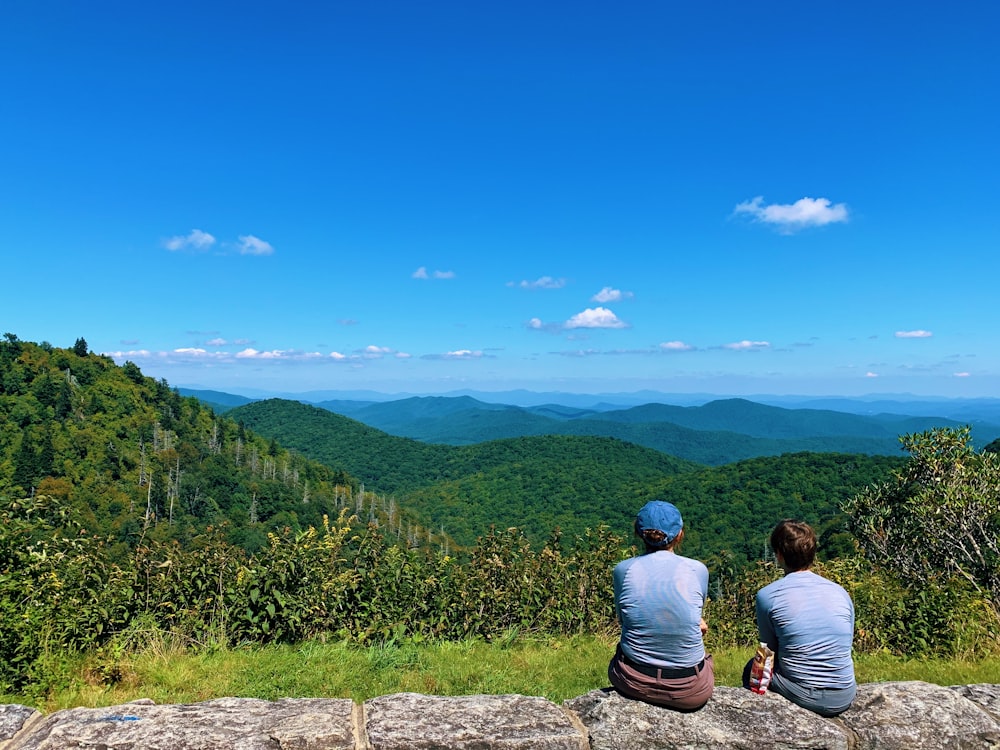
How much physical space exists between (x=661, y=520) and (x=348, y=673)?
8.71ft

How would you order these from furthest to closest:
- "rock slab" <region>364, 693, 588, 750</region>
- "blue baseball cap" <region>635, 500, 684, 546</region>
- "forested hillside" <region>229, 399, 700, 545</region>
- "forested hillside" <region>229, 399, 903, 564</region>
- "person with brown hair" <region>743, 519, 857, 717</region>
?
1. "forested hillside" <region>229, 399, 700, 545</region>
2. "forested hillside" <region>229, 399, 903, 564</region>
3. "blue baseball cap" <region>635, 500, 684, 546</region>
4. "person with brown hair" <region>743, 519, 857, 717</region>
5. "rock slab" <region>364, 693, 588, 750</region>

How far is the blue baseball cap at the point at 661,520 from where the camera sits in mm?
3309

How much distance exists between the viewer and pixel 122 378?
8225 cm

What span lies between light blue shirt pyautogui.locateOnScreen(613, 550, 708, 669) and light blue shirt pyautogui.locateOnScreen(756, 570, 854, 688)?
462 mm

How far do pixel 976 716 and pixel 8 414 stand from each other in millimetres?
80418

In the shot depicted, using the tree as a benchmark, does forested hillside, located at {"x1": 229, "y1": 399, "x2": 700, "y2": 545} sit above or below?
below

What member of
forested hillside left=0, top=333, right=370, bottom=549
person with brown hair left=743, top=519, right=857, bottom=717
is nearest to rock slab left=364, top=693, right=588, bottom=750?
person with brown hair left=743, top=519, right=857, bottom=717

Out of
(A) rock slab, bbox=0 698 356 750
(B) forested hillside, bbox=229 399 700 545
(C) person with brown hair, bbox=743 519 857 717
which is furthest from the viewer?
(B) forested hillside, bbox=229 399 700 545

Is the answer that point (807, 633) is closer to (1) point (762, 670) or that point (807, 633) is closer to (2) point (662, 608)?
(1) point (762, 670)

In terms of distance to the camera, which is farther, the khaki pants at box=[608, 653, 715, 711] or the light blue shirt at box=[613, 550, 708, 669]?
the light blue shirt at box=[613, 550, 708, 669]

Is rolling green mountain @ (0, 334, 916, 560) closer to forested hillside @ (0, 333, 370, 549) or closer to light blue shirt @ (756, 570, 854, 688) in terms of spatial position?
forested hillside @ (0, 333, 370, 549)

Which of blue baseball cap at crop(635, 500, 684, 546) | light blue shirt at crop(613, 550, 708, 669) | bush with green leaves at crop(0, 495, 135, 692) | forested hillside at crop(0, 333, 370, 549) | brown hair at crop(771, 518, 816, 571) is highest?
blue baseball cap at crop(635, 500, 684, 546)

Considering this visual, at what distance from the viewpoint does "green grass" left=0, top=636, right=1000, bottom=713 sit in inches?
152

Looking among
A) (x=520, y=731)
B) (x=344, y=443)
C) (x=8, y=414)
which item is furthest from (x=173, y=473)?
(x=344, y=443)
